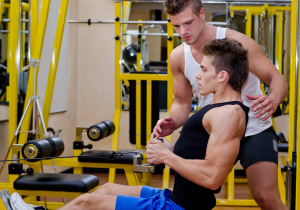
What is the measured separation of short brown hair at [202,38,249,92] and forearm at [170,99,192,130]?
1.80ft

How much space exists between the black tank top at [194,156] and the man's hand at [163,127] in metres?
0.23

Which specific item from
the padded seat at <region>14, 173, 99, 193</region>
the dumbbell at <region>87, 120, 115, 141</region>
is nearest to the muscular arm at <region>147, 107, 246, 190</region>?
the padded seat at <region>14, 173, 99, 193</region>

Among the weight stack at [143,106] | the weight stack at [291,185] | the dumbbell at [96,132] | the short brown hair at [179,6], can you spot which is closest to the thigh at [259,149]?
the weight stack at [291,185]

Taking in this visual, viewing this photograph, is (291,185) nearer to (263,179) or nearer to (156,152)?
(263,179)

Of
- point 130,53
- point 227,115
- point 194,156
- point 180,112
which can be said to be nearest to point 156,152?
point 194,156

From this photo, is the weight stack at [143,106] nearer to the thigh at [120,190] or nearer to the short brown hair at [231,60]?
the thigh at [120,190]

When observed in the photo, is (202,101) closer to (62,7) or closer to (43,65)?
(62,7)

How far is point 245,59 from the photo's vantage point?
1.79 metres

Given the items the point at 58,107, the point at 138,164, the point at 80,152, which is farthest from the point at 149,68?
the point at 138,164

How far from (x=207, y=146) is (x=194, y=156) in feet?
0.43

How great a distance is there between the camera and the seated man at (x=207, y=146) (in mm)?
Result: 1642

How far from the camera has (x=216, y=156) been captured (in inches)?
64.3

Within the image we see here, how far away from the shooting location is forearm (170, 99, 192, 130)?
2301mm

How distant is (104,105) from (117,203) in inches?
153
